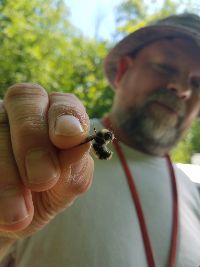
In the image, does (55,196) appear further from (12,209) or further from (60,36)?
(60,36)

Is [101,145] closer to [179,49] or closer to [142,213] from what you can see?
[142,213]

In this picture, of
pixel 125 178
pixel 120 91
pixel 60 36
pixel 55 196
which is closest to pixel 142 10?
pixel 60 36

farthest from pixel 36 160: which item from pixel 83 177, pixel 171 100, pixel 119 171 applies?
pixel 171 100

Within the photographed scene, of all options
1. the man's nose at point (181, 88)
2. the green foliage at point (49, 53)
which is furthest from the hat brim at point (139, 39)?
the green foliage at point (49, 53)

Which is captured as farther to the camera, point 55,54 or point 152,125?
point 55,54

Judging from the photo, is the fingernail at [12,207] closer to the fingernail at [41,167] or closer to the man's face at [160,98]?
the fingernail at [41,167]

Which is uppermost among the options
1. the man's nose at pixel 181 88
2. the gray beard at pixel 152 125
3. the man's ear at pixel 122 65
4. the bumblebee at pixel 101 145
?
the bumblebee at pixel 101 145
